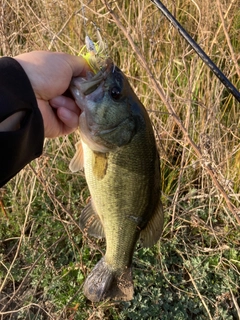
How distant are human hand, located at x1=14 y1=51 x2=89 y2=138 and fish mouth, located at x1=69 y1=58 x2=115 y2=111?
0.15 feet

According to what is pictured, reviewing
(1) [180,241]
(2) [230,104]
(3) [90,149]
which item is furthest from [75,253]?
(2) [230,104]

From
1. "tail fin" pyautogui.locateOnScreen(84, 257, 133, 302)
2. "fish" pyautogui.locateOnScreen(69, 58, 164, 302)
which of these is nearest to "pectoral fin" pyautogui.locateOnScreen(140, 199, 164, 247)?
"fish" pyautogui.locateOnScreen(69, 58, 164, 302)

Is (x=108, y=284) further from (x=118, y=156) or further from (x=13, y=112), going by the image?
(x=13, y=112)

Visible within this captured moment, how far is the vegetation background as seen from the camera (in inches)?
99.9

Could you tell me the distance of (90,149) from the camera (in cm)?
160

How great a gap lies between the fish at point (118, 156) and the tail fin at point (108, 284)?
213 millimetres

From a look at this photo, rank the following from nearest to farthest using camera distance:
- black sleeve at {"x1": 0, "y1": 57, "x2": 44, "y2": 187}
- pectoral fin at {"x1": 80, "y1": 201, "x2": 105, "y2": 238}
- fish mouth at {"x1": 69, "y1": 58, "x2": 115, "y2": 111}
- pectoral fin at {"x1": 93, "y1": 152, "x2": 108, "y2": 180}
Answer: black sleeve at {"x1": 0, "y1": 57, "x2": 44, "y2": 187}
fish mouth at {"x1": 69, "y1": 58, "x2": 115, "y2": 111}
pectoral fin at {"x1": 93, "y1": 152, "x2": 108, "y2": 180}
pectoral fin at {"x1": 80, "y1": 201, "x2": 105, "y2": 238}

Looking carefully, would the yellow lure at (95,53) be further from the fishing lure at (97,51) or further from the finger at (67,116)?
the finger at (67,116)

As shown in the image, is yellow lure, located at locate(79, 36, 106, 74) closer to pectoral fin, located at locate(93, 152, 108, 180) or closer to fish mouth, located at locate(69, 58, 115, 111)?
fish mouth, located at locate(69, 58, 115, 111)

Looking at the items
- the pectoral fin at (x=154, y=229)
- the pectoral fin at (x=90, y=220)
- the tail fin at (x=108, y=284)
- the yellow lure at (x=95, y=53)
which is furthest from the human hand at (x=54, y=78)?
the tail fin at (x=108, y=284)

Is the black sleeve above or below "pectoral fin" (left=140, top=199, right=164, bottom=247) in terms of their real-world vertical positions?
above

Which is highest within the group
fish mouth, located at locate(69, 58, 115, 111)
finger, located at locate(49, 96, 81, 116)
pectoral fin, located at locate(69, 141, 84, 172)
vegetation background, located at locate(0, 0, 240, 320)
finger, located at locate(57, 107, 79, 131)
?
fish mouth, located at locate(69, 58, 115, 111)

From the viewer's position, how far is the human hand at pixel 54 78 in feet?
4.98

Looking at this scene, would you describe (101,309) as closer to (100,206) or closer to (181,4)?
(100,206)
